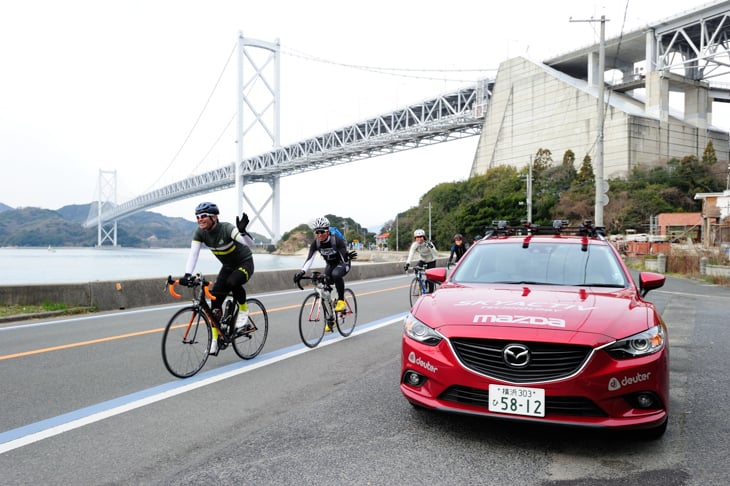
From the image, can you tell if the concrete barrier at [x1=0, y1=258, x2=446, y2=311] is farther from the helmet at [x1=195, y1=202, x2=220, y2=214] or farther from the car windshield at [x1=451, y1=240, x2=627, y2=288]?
the car windshield at [x1=451, y1=240, x2=627, y2=288]

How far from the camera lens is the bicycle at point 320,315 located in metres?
7.51

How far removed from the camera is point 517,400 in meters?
3.56

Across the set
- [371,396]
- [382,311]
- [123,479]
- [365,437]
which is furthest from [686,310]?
[123,479]

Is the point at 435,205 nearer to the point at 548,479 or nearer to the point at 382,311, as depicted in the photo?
the point at 382,311

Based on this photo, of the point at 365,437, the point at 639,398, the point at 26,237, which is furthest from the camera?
the point at 26,237

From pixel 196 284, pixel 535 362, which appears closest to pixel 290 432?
pixel 535 362

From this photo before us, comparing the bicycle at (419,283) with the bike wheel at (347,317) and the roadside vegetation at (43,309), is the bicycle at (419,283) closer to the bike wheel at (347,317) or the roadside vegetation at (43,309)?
the bike wheel at (347,317)

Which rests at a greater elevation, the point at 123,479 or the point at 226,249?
the point at 226,249

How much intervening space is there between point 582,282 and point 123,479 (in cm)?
381

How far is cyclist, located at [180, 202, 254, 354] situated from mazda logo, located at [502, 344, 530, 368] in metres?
3.31

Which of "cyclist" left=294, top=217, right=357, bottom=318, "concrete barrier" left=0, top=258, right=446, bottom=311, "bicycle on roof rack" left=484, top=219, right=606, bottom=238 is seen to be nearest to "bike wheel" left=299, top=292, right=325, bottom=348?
"cyclist" left=294, top=217, right=357, bottom=318

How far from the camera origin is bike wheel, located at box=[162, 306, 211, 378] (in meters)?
5.54

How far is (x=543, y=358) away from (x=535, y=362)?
56 mm

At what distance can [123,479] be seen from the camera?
3285 mm
